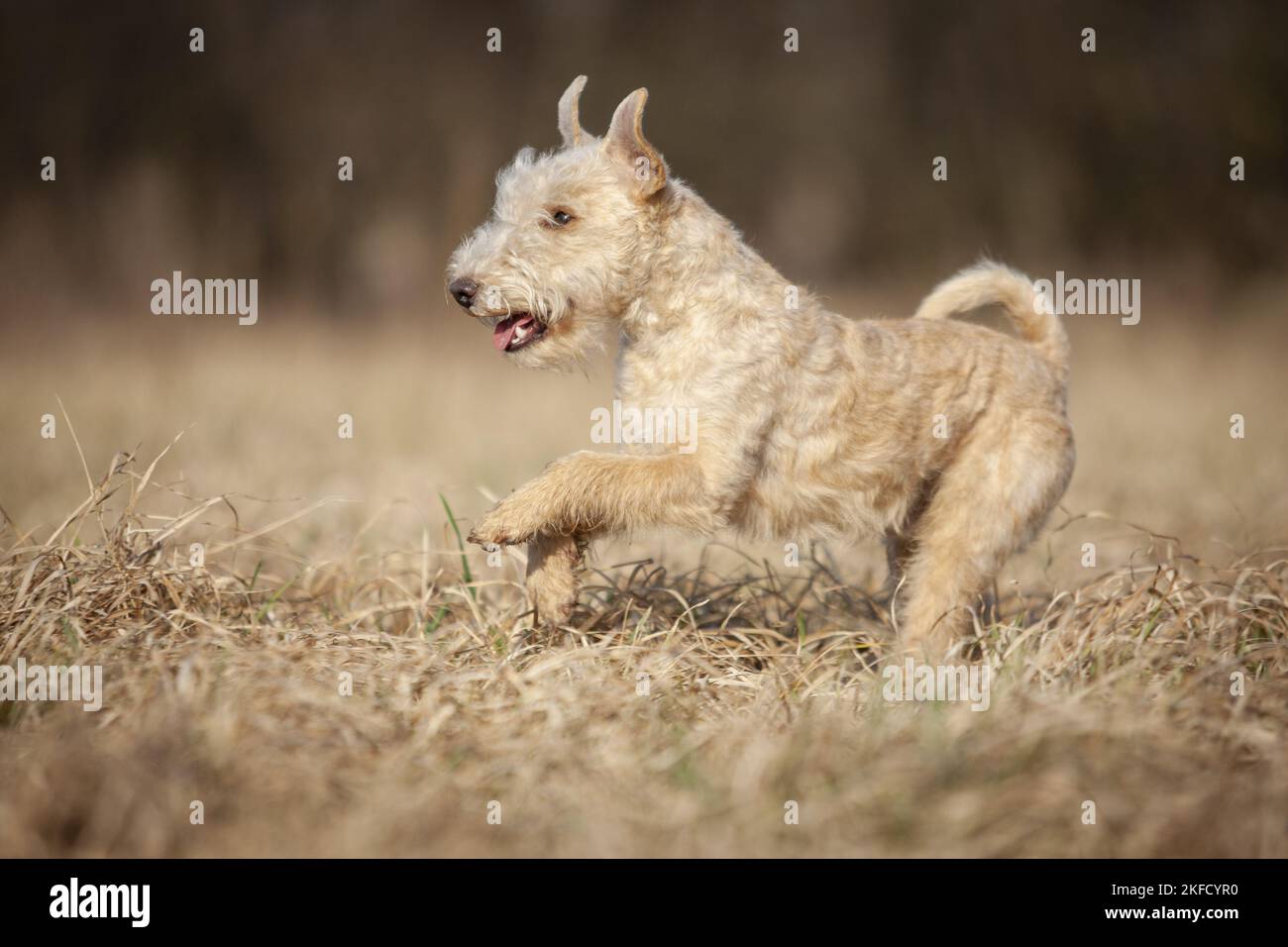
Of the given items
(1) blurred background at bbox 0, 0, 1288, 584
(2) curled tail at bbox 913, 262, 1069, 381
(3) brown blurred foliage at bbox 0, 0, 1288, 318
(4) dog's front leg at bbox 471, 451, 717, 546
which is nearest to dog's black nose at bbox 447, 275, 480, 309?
(4) dog's front leg at bbox 471, 451, 717, 546

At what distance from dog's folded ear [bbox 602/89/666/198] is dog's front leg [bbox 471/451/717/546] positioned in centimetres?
99

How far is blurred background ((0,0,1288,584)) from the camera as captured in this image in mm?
12844

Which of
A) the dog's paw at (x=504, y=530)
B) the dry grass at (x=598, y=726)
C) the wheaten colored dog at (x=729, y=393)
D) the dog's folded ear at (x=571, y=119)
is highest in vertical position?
the dog's folded ear at (x=571, y=119)

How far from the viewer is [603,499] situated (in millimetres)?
3738

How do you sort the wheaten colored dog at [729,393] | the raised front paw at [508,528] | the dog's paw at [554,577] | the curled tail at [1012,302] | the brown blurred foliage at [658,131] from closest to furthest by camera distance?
the raised front paw at [508,528] → the wheaten colored dog at [729,393] → the dog's paw at [554,577] → the curled tail at [1012,302] → the brown blurred foliage at [658,131]

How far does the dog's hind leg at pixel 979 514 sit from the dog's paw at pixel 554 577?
4.47ft

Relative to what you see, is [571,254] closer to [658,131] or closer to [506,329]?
[506,329]

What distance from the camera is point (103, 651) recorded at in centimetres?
357

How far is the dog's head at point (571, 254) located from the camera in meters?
3.92

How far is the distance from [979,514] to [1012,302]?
1.12 m

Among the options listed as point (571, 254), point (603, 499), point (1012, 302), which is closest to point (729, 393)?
point (603, 499)

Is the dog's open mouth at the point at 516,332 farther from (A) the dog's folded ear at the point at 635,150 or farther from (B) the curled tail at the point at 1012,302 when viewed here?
(B) the curled tail at the point at 1012,302

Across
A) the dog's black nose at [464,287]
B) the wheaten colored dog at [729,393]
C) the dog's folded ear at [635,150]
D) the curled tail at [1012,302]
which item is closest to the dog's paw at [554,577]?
the wheaten colored dog at [729,393]

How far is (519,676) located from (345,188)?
13212 millimetres
